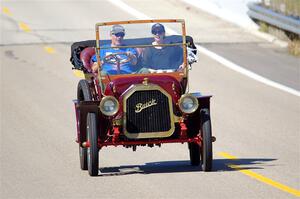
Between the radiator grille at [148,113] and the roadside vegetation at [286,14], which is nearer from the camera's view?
the radiator grille at [148,113]

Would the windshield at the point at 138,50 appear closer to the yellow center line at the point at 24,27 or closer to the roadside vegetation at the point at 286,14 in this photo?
the roadside vegetation at the point at 286,14

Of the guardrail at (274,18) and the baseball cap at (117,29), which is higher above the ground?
the baseball cap at (117,29)

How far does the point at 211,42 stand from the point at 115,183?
53.7ft

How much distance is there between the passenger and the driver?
0.54 feet

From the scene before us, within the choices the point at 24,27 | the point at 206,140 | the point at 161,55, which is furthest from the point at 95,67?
the point at 24,27

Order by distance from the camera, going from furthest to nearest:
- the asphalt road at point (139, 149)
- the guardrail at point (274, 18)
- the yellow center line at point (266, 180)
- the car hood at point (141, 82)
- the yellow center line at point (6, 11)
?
the yellow center line at point (6, 11), the guardrail at point (274, 18), the car hood at point (141, 82), the asphalt road at point (139, 149), the yellow center line at point (266, 180)

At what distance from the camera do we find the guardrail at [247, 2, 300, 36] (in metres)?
25.6

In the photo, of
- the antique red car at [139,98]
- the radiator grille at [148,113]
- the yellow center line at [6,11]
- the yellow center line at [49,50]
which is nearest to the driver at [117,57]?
the antique red car at [139,98]

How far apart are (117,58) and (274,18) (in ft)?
48.3

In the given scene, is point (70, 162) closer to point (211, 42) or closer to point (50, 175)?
point (50, 175)

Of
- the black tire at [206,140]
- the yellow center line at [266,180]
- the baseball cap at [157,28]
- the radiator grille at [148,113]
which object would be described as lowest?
the yellow center line at [266,180]

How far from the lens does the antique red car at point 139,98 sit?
12094 mm

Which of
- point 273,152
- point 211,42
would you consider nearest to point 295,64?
point 211,42

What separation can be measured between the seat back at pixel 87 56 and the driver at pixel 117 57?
0.25 m
